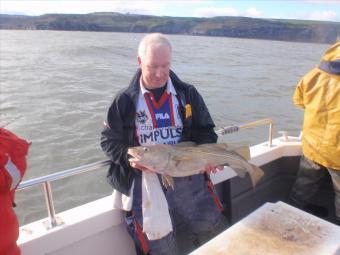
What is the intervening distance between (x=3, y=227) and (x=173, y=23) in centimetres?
6406

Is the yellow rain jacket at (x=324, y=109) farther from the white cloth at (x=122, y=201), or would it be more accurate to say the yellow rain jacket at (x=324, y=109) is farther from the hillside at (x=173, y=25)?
the hillside at (x=173, y=25)

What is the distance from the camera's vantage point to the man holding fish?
8.25 ft

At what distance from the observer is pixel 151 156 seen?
7.84 feet

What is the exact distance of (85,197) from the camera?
6.65 m

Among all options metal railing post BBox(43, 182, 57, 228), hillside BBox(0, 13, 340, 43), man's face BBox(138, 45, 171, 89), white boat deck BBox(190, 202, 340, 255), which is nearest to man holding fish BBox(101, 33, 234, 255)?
man's face BBox(138, 45, 171, 89)

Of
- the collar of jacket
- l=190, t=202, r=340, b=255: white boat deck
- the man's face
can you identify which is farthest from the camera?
the collar of jacket

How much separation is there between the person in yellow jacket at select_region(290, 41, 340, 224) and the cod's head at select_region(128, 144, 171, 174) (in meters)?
1.48

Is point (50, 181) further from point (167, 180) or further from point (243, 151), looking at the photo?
point (243, 151)

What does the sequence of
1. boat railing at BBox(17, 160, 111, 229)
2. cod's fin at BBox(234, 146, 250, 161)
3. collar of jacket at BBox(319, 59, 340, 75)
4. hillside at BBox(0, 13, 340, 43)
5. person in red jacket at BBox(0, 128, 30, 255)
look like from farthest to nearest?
hillside at BBox(0, 13, 340, 43), collar of jacket at BBox(319, 59, 340, 75), cod's fin at BBox(234, 146, 250, 161), boat railing at BBox(17, 160, 111, 229), person in red jacket at BBox(0, 128, 30, 255)

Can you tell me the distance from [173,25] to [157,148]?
6312 centimetres

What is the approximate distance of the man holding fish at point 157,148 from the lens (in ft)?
8.25

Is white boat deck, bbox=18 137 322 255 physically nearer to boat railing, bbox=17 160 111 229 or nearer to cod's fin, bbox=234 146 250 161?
boat railing, bbox=17 160 111 229

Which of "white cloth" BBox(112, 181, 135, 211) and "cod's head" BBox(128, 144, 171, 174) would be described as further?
"white cloth" BBox(112, 181, 135, 211)

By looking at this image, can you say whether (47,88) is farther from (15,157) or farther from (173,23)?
(173,23)
